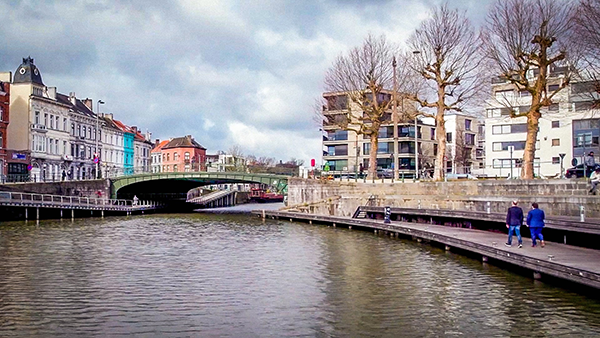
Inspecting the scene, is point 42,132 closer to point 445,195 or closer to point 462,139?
point 445,195

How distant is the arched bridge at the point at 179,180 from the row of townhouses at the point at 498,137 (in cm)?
654

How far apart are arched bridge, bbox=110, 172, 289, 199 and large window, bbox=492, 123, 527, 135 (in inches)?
1061

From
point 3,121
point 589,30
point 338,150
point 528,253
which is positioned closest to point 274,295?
point 528,253

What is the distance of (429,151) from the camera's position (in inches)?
3588

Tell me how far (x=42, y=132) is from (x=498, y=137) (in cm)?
5539

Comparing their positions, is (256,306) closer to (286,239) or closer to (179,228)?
(286,239)

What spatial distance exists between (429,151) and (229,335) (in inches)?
3211

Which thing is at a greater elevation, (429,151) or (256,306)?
(429,151)

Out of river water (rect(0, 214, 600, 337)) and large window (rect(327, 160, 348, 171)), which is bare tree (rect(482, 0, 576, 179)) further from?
large window (rect(327, 160, 348, 171))

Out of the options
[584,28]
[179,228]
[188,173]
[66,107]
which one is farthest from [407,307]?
[66,107]

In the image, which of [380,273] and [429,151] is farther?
[429,151]

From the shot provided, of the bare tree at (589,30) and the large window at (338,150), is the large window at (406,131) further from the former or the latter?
the bare tree at (589,30)

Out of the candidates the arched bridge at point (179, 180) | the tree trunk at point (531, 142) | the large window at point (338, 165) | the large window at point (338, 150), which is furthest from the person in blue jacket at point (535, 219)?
the large window at point (338, 150)

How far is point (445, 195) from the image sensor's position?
39219mm
